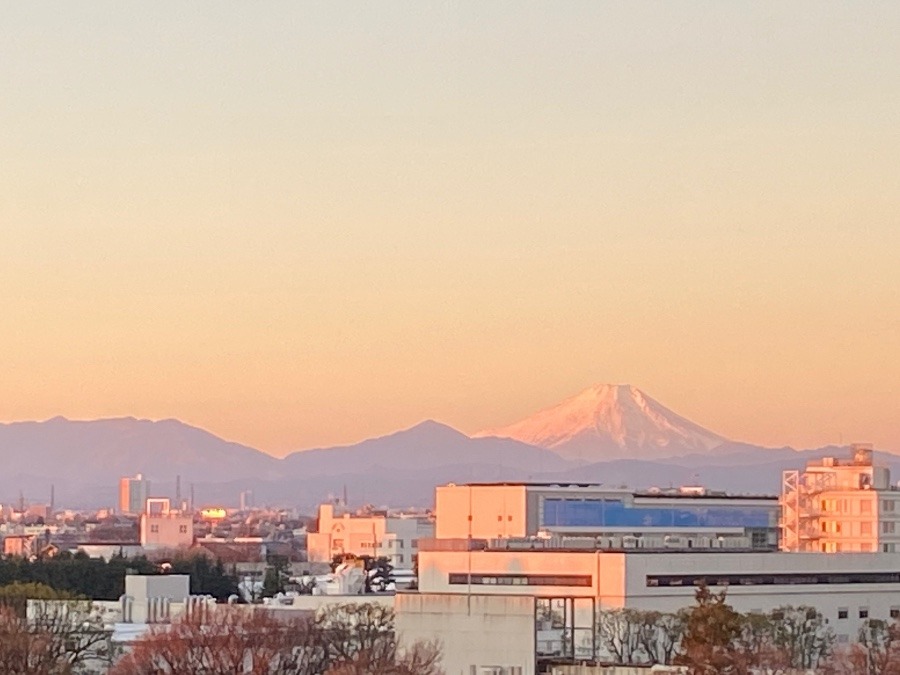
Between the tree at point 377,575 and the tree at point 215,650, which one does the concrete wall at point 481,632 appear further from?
the tree at point 377,575

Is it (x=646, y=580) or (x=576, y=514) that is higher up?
(x=576, y=514)

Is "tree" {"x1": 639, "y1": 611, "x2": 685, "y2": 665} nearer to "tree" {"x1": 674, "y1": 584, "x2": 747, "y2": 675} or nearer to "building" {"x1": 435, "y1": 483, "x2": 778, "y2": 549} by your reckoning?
"tree" {"x1": 674, "y1": 584, "x2": 747, "y2": 675}

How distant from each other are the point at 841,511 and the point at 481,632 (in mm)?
57009

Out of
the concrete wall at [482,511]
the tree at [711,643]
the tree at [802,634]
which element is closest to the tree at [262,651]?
the tree at [711,643]

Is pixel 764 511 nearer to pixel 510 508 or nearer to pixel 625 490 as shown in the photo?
pixel 625 490

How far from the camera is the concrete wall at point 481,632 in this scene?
59.3 m

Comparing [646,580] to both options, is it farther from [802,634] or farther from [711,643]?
[711,643]

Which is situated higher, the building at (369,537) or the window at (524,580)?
the building at (369,537)

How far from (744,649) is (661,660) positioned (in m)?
16.3

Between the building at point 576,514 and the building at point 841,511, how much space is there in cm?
197

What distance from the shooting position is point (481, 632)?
60031 mm

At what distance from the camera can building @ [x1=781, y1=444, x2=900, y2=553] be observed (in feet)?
370

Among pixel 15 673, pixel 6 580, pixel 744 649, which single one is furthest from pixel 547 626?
pixel 6 580

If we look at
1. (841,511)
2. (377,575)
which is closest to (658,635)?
(841,511)
